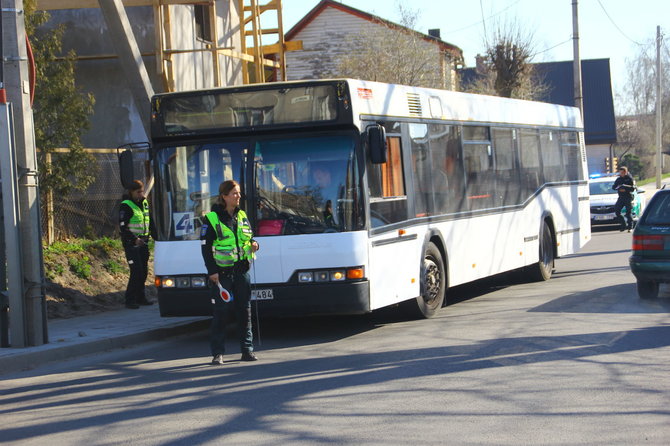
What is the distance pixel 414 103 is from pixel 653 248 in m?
3.48

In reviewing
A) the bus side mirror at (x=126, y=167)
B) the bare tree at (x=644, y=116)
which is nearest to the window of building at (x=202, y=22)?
the bus side mirror at (x=126, y=167)

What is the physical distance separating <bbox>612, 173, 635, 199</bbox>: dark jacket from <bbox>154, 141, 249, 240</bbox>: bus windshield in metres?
18.5

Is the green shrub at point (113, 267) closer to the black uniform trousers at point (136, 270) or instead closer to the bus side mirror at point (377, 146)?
the black uniform trousers at point (136, 270)

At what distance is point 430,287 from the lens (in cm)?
1235

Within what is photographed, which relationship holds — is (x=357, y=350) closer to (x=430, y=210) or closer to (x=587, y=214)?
(x=430, y=210)

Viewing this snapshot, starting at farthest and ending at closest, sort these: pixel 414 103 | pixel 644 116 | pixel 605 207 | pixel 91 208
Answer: pixel 644 116 < pixel 605 207 < pixel 91 208 < pixel 414 103

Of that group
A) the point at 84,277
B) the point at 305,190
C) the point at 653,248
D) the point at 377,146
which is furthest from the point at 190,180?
the point at 653,248

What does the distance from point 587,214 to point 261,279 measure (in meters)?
10.3

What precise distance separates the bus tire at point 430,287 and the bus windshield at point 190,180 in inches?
109

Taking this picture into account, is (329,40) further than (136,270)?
Yes

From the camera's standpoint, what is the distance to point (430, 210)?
40.7ft

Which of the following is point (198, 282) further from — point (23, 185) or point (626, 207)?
point (626, 207)

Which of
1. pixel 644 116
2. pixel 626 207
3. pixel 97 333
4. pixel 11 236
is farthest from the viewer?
pixel 644 116

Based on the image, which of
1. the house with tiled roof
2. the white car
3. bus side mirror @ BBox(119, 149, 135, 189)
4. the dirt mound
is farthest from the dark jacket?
bus side mirror @ BBox(119, 149, 135, 189)
